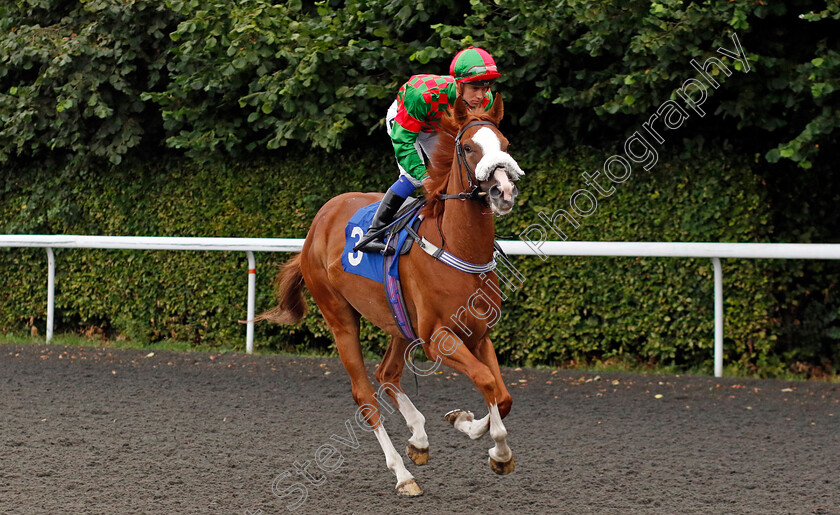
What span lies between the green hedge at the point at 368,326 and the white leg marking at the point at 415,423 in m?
3.05

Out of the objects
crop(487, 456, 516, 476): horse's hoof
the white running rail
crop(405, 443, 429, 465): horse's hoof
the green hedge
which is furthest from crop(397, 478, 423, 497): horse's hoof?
the green hedge

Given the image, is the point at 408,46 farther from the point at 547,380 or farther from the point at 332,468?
the point at 332,468

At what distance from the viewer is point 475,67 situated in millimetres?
4109

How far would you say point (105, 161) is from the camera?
9.50m

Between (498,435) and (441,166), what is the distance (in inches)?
51.1

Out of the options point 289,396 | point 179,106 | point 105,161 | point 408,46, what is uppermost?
point 408,46

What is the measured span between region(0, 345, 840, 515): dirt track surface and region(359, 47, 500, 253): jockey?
132cm

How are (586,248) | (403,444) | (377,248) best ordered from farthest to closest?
(586,248), (403,444), (377,248)

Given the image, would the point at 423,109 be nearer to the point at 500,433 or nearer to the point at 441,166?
the point at 441,166

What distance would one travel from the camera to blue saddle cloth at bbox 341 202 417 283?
4.51 meters

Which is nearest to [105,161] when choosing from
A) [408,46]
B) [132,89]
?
[132,89]

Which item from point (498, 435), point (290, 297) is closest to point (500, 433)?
point (498, 435)

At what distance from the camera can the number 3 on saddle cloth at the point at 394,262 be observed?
449cm

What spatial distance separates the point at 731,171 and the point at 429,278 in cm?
375
